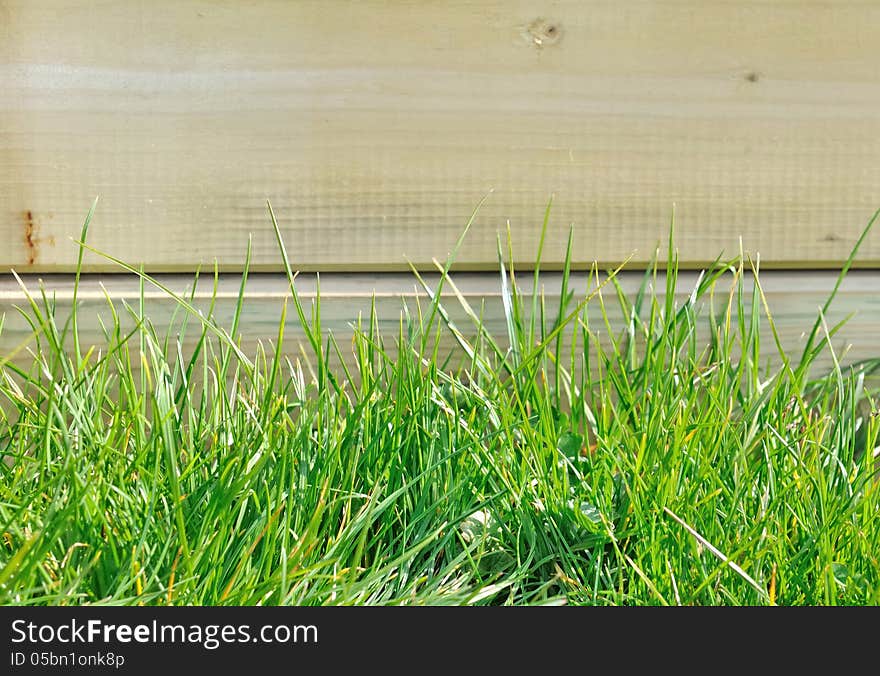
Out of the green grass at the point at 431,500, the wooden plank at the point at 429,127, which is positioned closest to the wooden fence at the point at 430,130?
the wooden plank at the point at 429,127

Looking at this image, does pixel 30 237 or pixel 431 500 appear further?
pixel 30 237

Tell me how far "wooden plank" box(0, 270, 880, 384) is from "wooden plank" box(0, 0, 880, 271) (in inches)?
1.0

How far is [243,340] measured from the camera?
911mm

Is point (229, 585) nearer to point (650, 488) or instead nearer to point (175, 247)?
point (650, 488)

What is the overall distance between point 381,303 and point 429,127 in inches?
8.1

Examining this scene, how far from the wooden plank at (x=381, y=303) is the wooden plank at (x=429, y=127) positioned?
2 cm

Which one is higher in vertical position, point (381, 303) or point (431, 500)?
point (381, 303)

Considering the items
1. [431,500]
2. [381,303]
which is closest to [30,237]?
[381,303]

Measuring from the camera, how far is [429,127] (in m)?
0.90

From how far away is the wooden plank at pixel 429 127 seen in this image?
86 cm

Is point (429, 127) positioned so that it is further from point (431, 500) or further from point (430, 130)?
point (431, 500)

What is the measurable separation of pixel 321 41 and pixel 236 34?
90 millimetres

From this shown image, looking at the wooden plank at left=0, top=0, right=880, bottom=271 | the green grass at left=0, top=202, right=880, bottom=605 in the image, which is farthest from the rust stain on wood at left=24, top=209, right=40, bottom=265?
the green grass at left=0, top=202, right=880, bottom=605

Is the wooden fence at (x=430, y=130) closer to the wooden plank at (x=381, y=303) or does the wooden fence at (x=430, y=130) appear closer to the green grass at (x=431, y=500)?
the wooden plank at (x=381, y=303)
